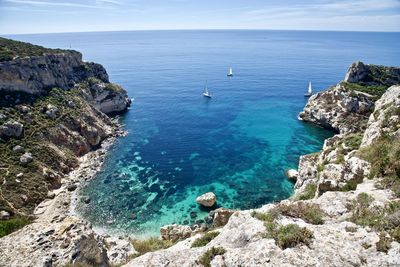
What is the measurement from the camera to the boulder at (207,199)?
44.3 meters

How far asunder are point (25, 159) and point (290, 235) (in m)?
49.0

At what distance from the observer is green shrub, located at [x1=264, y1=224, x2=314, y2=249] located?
14977 mm

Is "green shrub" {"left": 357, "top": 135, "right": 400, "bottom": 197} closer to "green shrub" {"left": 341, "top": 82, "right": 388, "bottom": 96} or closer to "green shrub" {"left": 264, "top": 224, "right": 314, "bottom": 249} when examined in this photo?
"green shrub" {"left": 264, "top": 224, "right": 314, "bottom": 249}

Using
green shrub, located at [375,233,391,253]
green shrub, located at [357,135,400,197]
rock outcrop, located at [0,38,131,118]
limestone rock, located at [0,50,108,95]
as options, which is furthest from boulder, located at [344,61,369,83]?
green shrub, located at [375,233,391,253]

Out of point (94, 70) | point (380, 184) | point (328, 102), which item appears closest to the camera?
point (380, 184)

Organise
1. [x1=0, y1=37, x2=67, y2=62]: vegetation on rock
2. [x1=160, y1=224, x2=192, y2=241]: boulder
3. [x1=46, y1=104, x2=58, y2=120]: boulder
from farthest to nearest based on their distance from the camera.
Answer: [x1=0, y1=37, x2=67, y2=62]: vegetation on rock, [x1=46, y1=104, x2=58, y2=120]: boulder, [x1=160, y1=224, x2=192, y2=241]: boulder

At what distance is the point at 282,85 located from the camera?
12106 cm

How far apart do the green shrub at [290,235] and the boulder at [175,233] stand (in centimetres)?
1932

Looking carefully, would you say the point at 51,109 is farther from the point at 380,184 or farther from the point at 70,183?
the point at 380,184

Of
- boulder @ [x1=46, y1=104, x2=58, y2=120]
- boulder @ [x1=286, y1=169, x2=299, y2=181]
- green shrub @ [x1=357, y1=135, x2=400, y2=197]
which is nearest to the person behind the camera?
green shrub @ [x1=357, y1=135, x2=400, y2=197]

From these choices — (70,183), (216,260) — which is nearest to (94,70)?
(70,183)

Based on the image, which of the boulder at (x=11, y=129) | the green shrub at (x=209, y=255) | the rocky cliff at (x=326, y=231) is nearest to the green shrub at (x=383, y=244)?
the rocky cliff at (x=326, y=231)

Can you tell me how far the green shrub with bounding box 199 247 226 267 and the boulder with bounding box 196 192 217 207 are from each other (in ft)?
93.2

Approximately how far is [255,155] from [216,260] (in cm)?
4647
